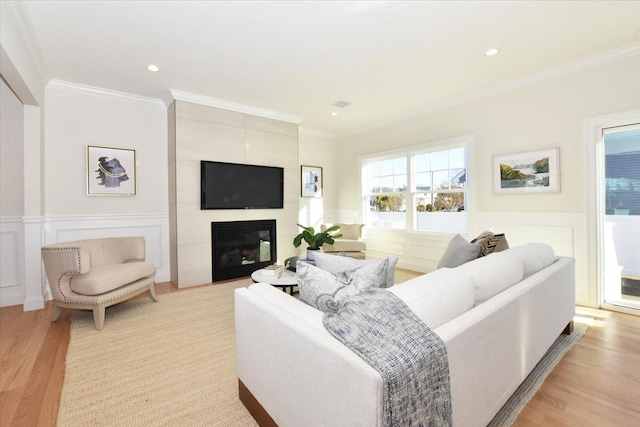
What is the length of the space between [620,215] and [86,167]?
20.5 feet

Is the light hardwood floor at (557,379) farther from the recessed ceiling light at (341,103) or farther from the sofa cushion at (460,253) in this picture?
the recessed ceiling light at (341,103)

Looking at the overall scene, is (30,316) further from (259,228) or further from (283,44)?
(283,44)

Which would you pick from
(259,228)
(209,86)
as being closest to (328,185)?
(259,228)

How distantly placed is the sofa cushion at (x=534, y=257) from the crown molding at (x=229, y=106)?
151 inches

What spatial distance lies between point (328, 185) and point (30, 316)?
15.7 feet

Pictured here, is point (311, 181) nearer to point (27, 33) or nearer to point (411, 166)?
point (411, 166)

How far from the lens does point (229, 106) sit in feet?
14.0

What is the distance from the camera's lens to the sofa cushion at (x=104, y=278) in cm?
262

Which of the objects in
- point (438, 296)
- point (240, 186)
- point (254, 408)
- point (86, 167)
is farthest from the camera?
point (240, 186)

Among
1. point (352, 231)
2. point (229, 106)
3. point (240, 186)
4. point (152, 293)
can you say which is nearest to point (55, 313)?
point (152, 293)

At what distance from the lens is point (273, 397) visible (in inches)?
51.2

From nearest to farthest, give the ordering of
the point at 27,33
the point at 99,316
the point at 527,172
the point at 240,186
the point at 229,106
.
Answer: the point at 27,33
the point at 99,316
the point at 527,172
the point at 229,106
the point at 240,186

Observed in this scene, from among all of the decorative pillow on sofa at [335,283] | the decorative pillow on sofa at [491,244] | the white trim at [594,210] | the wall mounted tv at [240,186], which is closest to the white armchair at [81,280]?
the wall mounted tv at [240,186]

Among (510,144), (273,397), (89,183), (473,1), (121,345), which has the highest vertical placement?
(473,1)
